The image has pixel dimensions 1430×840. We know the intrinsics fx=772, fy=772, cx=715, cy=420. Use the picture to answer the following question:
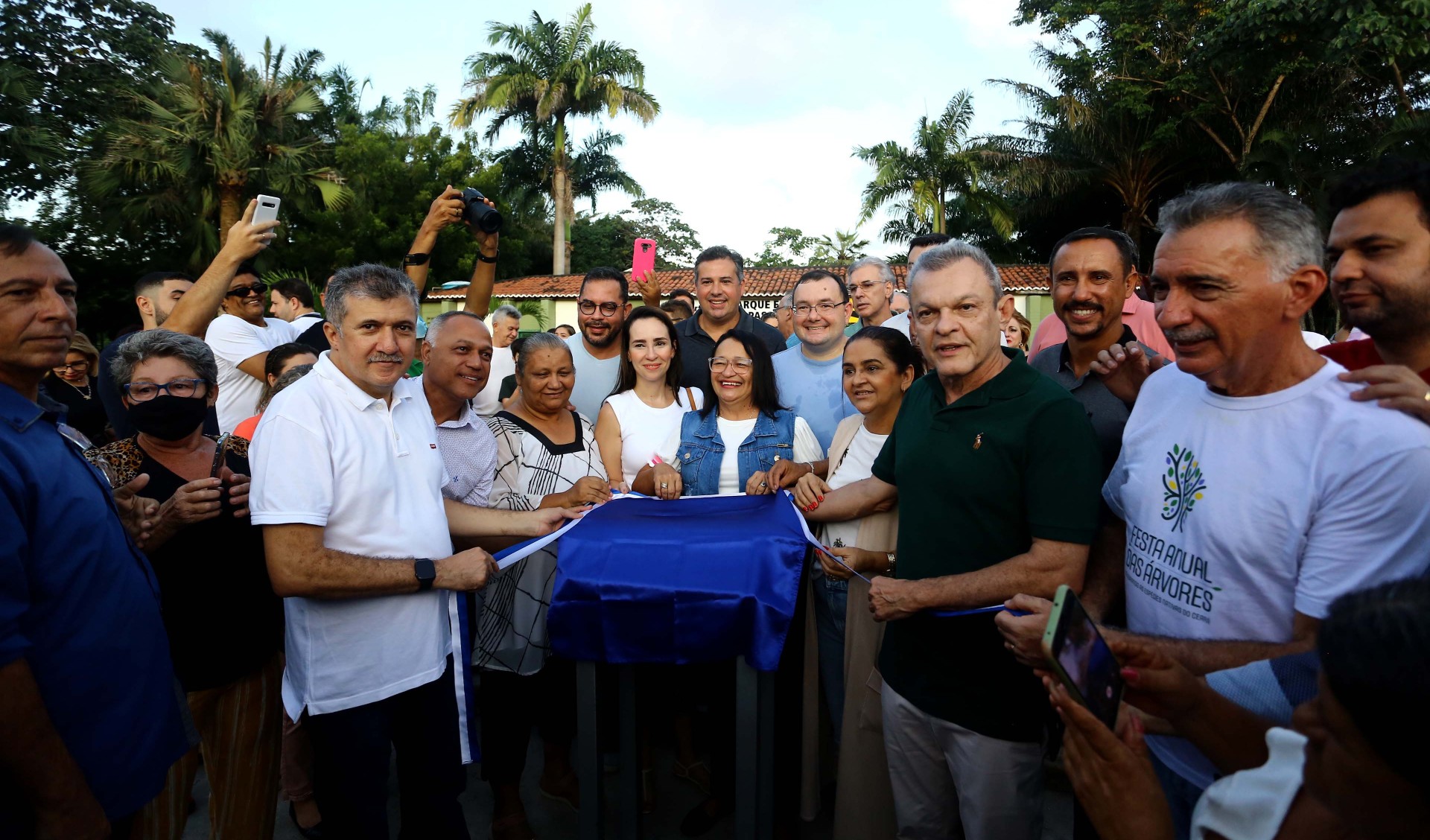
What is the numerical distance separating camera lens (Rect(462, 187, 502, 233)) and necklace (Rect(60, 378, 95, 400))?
3.01 meters

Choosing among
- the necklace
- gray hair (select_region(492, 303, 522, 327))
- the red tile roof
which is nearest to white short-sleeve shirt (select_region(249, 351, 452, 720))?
the necklace

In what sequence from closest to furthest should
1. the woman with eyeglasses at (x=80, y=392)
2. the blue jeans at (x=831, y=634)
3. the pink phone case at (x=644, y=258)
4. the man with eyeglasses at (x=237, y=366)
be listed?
the blue jeans at (x=831, y=634), the woman with eyeglasses at (x=80, y=392), the man with eyeglasses at (x=237, y=366), the pink phone case at (x=644, y=258)

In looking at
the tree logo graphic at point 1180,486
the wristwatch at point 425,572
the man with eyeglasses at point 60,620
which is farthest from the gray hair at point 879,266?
the man with eyeglasses at point 60,620

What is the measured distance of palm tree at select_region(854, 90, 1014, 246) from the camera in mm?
27703

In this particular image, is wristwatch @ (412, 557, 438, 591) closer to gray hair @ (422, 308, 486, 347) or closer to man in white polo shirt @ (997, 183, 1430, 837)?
gray hair @ (422, 308, 486, 347)

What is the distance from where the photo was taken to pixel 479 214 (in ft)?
13.8

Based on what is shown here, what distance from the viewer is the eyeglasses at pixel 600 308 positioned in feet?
15.4

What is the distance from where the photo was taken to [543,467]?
3660 millimetres

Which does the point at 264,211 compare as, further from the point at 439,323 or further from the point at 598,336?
the point at 598,336

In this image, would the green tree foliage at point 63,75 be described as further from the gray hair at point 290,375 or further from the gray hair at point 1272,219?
the gray hair at point 1272,219

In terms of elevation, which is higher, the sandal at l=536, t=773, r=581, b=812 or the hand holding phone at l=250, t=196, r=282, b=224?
the hand holding phone at l=250, t=196, r=282, b=224

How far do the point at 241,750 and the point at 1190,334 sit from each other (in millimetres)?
3254

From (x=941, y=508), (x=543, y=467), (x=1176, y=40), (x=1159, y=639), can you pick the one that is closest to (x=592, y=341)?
(x=543, y=467)

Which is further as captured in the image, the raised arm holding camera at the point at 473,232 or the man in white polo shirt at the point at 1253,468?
the raised arm holding camera at the point at 473,232
